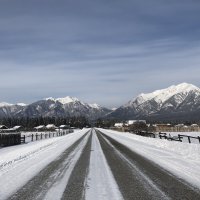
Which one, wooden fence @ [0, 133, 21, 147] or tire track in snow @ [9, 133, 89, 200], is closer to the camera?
tire track in snow @ [9, 133, 89, 200]

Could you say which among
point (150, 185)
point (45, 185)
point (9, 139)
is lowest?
point (150, 185)

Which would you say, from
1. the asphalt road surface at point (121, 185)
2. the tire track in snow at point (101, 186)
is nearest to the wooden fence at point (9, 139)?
the asphalt road surface at point (121, 185)

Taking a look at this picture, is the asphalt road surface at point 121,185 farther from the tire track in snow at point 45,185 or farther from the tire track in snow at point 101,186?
the tire track in snow at point 101,186

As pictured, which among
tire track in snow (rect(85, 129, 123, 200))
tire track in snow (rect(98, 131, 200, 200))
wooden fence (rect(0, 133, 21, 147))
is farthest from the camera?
wooden fence (rect(0, 133, 21, 147))

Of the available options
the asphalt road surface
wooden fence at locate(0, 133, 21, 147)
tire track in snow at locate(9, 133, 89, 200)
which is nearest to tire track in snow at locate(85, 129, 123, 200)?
the asphalt road surface

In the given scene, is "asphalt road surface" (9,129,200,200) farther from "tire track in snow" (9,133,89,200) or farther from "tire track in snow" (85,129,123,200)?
"tire track in snow" (85,129,123,200)

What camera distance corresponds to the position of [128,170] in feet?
49.5

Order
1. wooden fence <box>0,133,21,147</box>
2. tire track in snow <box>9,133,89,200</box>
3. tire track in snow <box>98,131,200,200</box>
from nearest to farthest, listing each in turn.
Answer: tire track in snow <box>9,133,89,200</box> < tire track in snow <box>98,131,200,200</box> < wooden fence <box>0,133,21,147</box>

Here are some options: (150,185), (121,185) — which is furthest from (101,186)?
(150,185)

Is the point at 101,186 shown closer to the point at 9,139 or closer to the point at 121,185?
the point at 121,185

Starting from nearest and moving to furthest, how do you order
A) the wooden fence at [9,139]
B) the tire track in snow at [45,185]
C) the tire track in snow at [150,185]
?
the tire track in snow at [45,185] → the tire track in snow at [150,185] → the wooden fence at [9,139]

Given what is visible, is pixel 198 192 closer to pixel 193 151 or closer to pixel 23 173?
pixel 23 173

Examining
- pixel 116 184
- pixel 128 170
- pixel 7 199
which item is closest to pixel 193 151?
pixel 128 170

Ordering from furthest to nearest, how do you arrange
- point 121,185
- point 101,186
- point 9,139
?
point 9,139 → point 121,185 → point 101,186
